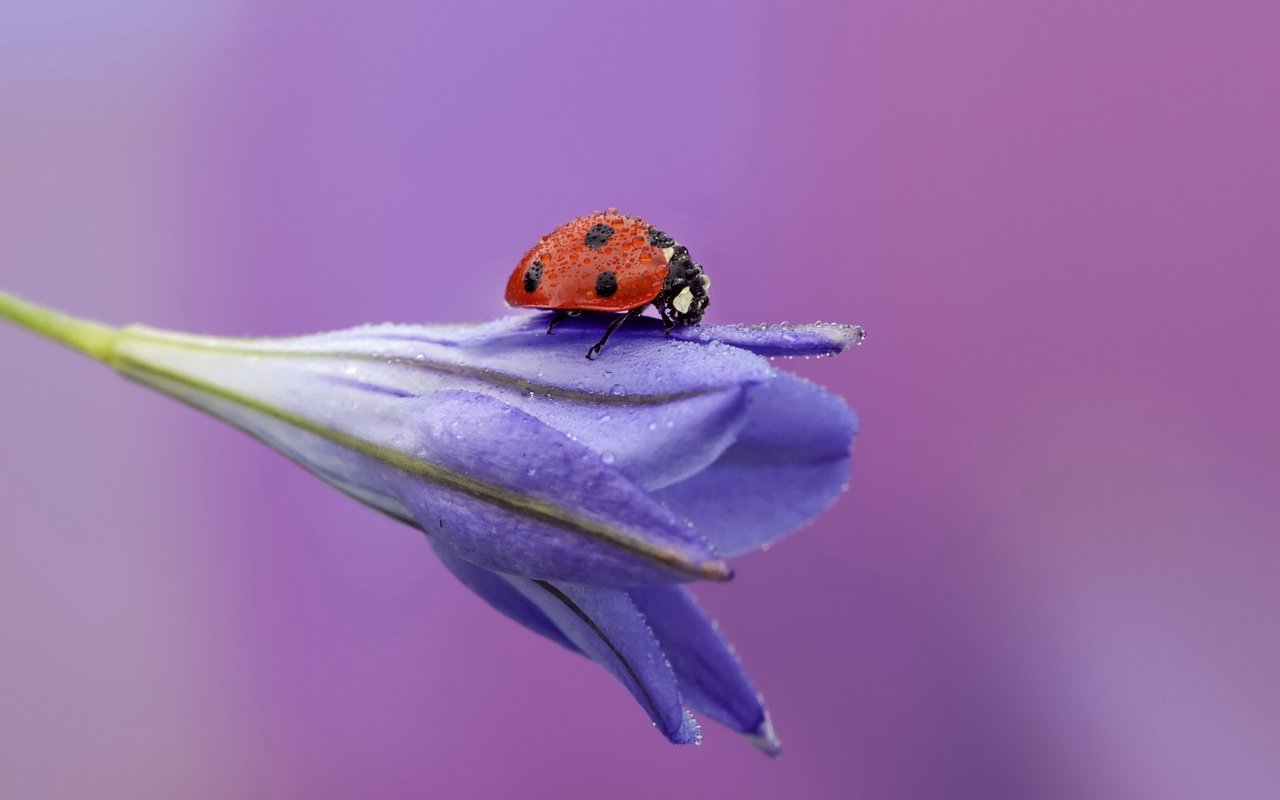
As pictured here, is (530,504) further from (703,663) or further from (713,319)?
(713,319)

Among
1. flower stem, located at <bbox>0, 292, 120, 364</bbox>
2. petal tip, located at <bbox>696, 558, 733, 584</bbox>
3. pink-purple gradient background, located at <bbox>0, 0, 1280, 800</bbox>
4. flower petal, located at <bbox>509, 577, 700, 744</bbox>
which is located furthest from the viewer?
pink-purple gradient background, located at <bbox>0, 0, 1280, 800</bbox>

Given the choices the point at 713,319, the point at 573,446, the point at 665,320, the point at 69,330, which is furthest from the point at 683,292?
the point at 713,319

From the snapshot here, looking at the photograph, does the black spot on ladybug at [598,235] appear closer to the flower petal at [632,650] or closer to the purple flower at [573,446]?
the purple flower at [573,446]

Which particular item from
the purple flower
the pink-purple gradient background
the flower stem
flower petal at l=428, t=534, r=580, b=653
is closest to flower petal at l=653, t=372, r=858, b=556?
the purple flower

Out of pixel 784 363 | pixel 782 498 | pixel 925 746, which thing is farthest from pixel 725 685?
pixel 925 746

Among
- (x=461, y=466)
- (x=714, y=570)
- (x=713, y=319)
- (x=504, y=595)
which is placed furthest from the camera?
(x=713, y=319)

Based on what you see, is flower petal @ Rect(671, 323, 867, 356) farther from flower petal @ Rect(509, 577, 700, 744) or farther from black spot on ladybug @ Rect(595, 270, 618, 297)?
flower petal @ Rect(509, 577, 700, 744)

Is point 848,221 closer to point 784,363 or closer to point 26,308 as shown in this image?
point 784,363
